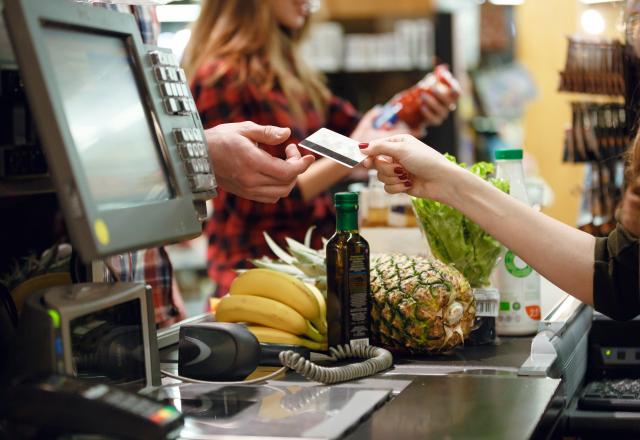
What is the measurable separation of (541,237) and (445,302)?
0.69ft

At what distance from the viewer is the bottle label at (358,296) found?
1759 mm

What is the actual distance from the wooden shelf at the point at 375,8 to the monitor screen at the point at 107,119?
512cm

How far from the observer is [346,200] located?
173 cm

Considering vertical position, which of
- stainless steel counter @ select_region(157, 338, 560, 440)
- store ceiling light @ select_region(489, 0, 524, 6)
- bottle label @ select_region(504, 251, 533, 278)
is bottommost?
stainless steel counter @ select_region(157, 338, 560, 440)

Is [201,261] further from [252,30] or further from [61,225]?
[61,225]

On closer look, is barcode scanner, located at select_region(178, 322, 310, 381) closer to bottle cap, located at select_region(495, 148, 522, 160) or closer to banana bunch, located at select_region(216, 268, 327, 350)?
banana bunch, located at select_region(216, 268, 327, 350)

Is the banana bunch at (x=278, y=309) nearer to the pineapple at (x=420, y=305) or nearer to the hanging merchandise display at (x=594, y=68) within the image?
the pineapple at (x=420, y=305)

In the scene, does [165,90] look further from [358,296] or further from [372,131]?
[372,131]

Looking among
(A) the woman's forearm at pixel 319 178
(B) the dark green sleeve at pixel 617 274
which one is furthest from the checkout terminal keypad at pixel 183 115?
(A) the woman's forearm at pixel 319 178

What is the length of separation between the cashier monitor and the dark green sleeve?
30.3 inches

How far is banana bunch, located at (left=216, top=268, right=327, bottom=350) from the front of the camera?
5.88 feet

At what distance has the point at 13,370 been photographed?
1246mm

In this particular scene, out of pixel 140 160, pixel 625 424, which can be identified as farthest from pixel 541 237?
pixel 140 160

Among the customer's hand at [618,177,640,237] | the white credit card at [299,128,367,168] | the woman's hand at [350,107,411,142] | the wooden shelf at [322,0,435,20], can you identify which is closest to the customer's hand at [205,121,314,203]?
the white credit card at [299,128,367,168]
